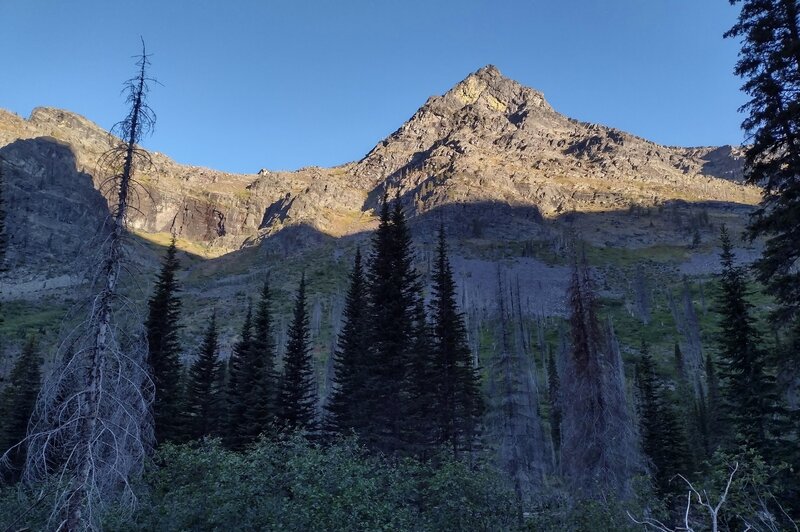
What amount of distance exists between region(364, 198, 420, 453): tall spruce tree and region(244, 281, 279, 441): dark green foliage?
8.92 metres

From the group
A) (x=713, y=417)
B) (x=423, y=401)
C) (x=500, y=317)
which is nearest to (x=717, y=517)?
(x=423, y=401)

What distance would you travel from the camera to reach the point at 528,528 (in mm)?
16219

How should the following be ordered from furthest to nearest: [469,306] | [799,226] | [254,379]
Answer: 1. [469,306]
2. [254,379]
3. [799,226]

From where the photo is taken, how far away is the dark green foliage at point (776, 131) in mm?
15672

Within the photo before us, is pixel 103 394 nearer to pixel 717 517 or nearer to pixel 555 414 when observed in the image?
pixel 717 517

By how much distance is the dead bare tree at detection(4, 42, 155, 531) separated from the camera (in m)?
11.0

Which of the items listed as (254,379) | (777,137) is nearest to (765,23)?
(777,137)

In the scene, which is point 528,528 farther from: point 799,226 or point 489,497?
point 799,226

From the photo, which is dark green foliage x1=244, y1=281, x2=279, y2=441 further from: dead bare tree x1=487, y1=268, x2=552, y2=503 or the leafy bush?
dead bare tree x1=487, y1=268, x2=552, y2=503

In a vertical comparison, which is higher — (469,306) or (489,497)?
(469,306)

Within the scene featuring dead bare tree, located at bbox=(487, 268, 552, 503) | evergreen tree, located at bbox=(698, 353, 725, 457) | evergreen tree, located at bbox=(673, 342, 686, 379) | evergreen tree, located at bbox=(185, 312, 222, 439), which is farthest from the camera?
evergreen tree, located at bbox=(673, 342, 686, 379)

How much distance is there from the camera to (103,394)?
39.2 ft

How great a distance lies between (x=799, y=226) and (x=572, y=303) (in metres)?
15.5

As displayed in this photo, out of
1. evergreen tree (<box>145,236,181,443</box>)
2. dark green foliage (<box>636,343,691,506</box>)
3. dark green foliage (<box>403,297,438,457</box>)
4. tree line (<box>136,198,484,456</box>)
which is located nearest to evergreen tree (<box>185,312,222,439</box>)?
Answer: tree line (<box>136,198,484,456</box>)
